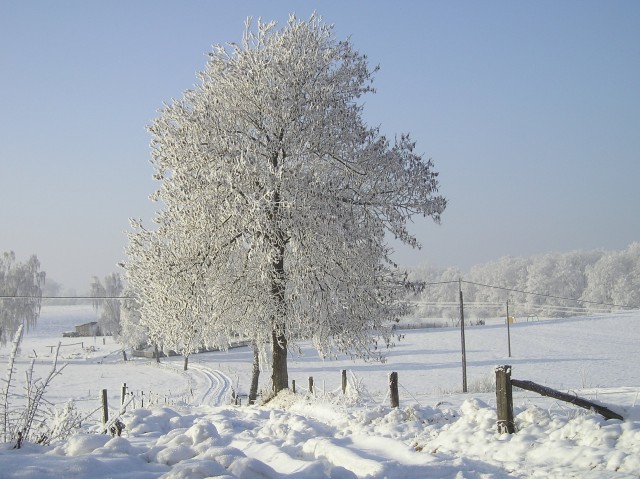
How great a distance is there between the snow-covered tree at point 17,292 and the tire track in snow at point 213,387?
23973 millimetres

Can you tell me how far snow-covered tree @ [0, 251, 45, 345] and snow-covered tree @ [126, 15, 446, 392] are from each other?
5892 cm

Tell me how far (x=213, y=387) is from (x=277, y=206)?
33.2 m

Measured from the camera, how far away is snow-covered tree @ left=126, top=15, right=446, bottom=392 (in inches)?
541

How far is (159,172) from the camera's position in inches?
588

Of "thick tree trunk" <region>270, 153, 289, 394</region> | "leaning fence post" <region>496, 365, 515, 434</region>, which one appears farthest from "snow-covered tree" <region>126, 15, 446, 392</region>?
"leaning fence post" <region>496, 365, 515, 434</region>

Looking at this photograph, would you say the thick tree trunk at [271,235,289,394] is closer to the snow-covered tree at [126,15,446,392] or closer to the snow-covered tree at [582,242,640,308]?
the snow-covered tree at [126,15,446,392]

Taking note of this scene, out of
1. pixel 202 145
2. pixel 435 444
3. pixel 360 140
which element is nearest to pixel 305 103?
pixel 360 140

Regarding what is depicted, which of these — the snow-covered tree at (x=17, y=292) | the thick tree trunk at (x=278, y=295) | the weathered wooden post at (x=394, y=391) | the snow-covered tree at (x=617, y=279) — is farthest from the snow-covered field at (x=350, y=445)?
the snow-covered tree at (x=617, y=279)

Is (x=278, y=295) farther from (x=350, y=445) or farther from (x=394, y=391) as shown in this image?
(x=350, y=445)

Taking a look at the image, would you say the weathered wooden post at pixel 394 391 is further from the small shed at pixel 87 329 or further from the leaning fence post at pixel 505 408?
the small shed at pixel 87 329

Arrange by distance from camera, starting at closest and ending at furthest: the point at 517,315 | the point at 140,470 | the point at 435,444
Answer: the point at 140,470
the point at 435,444
the point at 517,315

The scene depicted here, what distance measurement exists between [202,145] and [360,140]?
14.0 feet

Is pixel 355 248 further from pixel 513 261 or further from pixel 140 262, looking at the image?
pixel 513 261

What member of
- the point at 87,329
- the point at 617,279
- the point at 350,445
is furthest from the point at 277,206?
the point at 617,279
